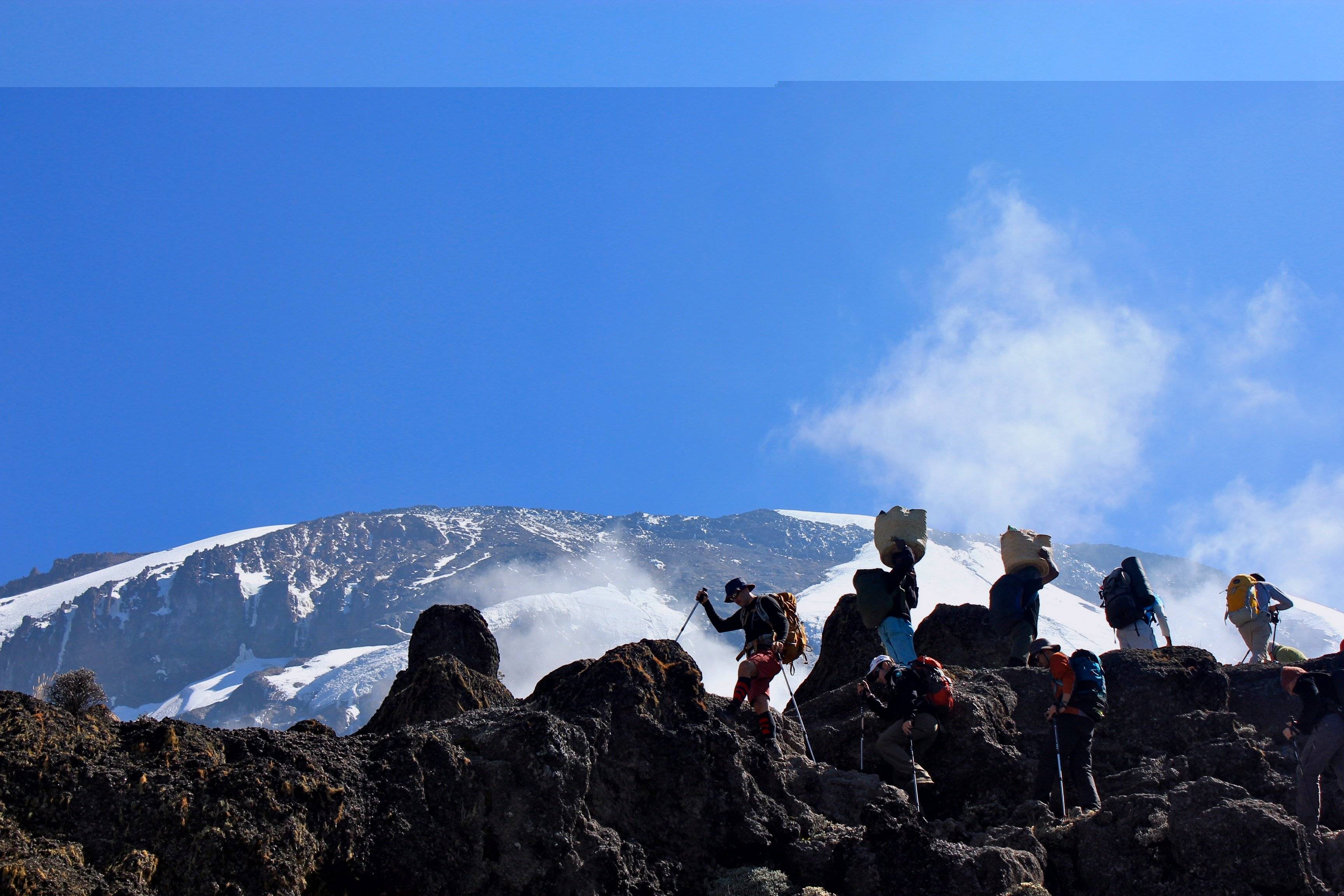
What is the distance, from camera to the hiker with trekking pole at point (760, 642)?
13.1 metres

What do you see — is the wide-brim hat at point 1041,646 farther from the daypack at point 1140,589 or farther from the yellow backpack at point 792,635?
the daypack at point 1140,589

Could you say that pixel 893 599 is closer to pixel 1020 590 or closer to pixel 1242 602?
pixel 1020 590

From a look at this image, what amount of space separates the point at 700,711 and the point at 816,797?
5.58 feet

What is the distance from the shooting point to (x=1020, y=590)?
18.7 m

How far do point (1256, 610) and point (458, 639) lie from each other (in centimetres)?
1598

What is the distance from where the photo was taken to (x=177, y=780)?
889 cm

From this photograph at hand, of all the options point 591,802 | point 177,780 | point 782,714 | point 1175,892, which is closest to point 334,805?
point 177,780

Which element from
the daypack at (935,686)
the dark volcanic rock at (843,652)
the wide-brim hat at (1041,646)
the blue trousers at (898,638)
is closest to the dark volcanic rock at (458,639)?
the dark volcanic rock at (843,652)

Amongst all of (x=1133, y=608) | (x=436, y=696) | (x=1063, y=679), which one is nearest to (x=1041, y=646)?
(x=1063, y=679)

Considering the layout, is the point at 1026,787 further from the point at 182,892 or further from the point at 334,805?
the point at 182,892

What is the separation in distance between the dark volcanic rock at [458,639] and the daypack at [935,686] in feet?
35.9

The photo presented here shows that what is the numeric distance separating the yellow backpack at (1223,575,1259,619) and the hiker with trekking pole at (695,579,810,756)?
1061cm

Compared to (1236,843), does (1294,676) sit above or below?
above

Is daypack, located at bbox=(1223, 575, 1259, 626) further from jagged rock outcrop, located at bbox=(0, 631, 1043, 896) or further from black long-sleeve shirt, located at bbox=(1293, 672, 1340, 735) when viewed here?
jagged rock outcrop, located at bbox=(0, 631, 1043, 896)
